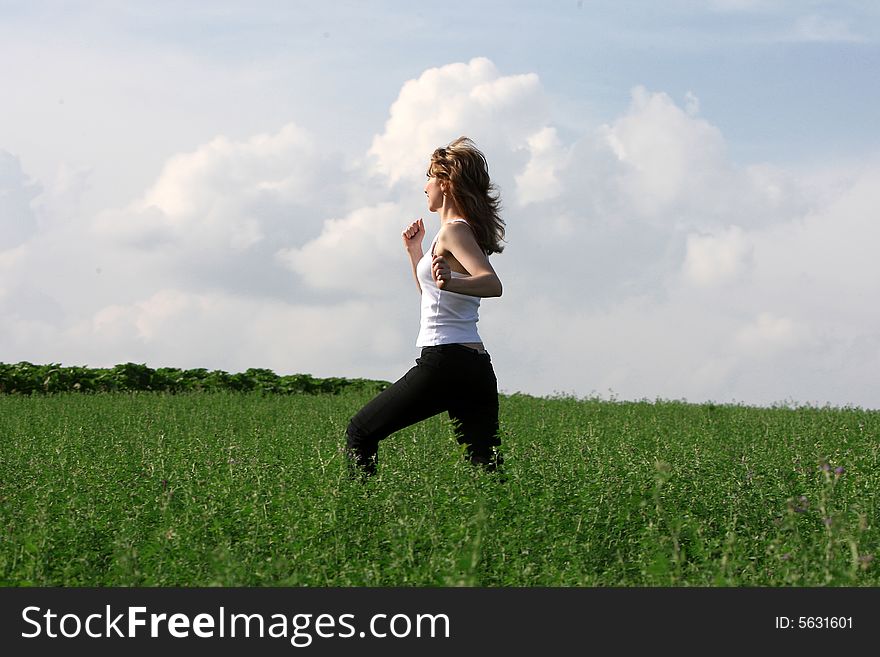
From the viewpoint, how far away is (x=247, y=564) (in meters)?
4.68

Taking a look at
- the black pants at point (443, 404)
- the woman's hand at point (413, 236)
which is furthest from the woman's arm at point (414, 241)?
the black pants at point (443, 404)

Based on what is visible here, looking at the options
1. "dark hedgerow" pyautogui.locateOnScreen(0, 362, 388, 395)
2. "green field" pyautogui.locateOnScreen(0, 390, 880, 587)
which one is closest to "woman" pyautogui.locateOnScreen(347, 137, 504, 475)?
"green field" pyautogui.locateOnScreen(0, 390, 880, 587)

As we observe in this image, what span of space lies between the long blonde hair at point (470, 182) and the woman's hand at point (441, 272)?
0.50m

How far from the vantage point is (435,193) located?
19.7 ft

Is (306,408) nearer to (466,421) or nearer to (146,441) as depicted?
Result: (146,441)

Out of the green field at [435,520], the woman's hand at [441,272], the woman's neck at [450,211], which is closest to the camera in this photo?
the green field at [435,520]

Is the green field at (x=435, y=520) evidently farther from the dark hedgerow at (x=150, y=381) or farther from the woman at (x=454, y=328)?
the dark hedgerow at (x=150, y=381)

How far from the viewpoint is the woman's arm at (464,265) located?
5.55 m

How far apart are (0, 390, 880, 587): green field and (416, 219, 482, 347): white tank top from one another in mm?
746

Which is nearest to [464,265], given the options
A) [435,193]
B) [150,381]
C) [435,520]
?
[435,193]

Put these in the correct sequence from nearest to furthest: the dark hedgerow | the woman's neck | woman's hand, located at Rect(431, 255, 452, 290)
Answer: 1. woman's hand, located at Rect(431, 255, 452, 290)
2. the woman's neck
3. the dark hedgerow

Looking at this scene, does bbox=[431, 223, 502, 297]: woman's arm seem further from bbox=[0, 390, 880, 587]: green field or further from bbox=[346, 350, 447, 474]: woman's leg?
bbox=[0, 390, 880, 587]: green field

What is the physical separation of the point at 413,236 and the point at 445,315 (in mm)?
927

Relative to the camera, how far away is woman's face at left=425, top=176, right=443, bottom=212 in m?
6.00
